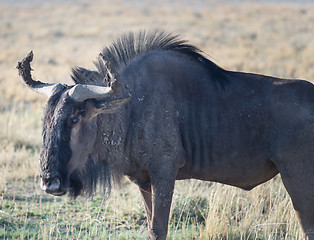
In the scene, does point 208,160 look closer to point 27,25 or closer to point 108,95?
point 108,95

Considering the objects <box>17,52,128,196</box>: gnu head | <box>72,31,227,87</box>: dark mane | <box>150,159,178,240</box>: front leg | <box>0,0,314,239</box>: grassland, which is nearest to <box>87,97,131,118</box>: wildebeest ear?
<box>17,52,128,196</box>: gnu head

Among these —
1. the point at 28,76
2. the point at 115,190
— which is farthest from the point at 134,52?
the point at 115,190

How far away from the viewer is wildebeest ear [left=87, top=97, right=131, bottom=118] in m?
4.41

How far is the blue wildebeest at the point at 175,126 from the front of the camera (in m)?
4.58

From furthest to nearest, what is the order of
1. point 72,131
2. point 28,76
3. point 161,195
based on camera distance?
point 28,76 < point 161,195 < point 72,131

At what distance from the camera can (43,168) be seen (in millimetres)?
4254

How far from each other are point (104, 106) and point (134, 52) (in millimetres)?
917

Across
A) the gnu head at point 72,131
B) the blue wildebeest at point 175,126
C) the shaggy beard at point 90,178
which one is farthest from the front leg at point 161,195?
the gnu head at point 72,131

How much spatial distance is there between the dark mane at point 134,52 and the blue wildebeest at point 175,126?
1 centimetres

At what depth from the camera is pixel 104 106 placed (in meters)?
4.46

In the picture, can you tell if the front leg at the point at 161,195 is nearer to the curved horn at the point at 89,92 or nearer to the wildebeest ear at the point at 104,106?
the wildebeest ear at the point at 104,106

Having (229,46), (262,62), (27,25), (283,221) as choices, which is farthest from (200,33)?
(283,221)

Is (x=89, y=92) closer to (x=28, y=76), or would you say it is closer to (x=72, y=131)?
(x=72, y=131)

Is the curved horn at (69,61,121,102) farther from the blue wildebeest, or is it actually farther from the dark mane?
the dark mane
